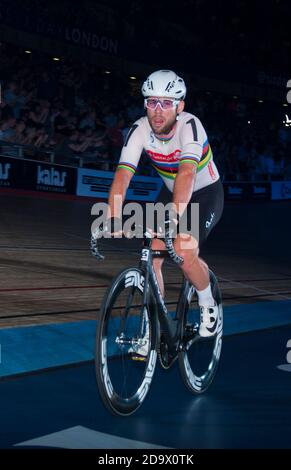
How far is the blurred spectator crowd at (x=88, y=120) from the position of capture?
14.0m

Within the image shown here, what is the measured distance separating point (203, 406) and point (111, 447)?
911mm

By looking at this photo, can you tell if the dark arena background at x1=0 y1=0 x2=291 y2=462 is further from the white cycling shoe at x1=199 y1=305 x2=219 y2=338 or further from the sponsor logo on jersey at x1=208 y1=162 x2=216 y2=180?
the sponsor logo on jersey at x1=208 y1=162 x2=216 y2=180

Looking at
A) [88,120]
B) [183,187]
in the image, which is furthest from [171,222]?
[88,120]

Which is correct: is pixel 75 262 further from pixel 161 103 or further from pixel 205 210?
pixel 161 103

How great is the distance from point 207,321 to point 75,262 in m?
4.10

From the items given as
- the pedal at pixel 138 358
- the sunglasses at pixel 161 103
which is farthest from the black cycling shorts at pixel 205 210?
the pedal at pixel 138 358

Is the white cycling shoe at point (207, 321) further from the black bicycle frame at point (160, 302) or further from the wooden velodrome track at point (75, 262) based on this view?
the wooden velodrome track at point (75, 262)

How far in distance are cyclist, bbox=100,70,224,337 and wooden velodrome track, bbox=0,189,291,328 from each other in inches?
56.4

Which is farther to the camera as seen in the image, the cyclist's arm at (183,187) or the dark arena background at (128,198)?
the cyclist's arm at (183,187)

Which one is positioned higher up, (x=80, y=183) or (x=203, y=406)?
(x=80, y=183)

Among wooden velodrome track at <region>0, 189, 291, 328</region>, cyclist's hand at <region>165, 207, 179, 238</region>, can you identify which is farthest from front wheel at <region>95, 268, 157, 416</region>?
wooden velodrome track at <region>0, 189, 291, 328</region>
